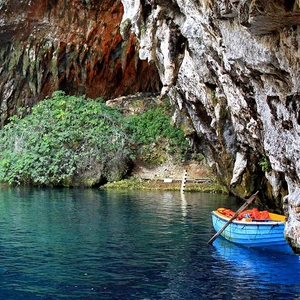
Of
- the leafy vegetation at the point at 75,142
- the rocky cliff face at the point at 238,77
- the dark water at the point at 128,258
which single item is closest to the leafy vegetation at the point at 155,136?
the leafy vegetation at the point at 75,142

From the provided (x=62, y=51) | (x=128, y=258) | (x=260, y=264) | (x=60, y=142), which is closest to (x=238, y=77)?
(x=260, y=264)

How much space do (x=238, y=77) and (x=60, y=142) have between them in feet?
78.3

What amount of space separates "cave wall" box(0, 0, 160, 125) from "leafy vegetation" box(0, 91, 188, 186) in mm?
2942

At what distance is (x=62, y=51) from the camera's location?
45.9 m

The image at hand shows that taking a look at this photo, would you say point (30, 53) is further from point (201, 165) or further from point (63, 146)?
point (201, 165)

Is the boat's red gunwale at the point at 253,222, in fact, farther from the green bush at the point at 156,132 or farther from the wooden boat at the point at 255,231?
the green bush at the point at 156,132

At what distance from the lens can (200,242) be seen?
2092cm

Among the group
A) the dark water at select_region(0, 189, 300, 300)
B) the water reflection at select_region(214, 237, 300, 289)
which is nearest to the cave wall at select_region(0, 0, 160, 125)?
the dark water at select_region(0, 189, 300, 300)

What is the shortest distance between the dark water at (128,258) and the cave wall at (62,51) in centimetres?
1872

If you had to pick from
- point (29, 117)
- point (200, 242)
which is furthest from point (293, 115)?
point (29, 117)

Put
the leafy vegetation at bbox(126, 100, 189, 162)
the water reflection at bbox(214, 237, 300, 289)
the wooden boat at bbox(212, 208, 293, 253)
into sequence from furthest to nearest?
the leafy vegetation at bbox(126, 100, 189, 162) < the wooden boat at bbox(212, 208, 293, 253) < the water reflection at bbox(214, 237, 300, 289)

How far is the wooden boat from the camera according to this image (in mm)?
19594

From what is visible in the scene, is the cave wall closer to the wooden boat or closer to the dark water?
the dark water

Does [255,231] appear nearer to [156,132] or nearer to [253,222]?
[253,222]
